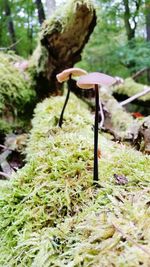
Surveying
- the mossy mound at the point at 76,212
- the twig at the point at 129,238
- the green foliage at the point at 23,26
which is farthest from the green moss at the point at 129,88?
the twig at the point at 129,238

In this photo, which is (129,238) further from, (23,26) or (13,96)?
(23,26)

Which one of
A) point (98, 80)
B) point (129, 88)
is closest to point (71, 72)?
point (98, 80)

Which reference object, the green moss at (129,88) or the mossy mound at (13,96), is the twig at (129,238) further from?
the green moss at (129,88)

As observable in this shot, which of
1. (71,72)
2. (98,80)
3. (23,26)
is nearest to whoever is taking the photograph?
(98,80)

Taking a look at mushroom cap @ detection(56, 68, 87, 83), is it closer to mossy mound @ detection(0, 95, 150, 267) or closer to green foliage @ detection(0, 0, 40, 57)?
mossy mound @ detection(0, 95, 150, 267)

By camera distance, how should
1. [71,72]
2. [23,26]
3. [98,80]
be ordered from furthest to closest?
1. [23,26]
2. [71,72]
3. [98,80]

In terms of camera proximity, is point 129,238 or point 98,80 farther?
point 98,80
